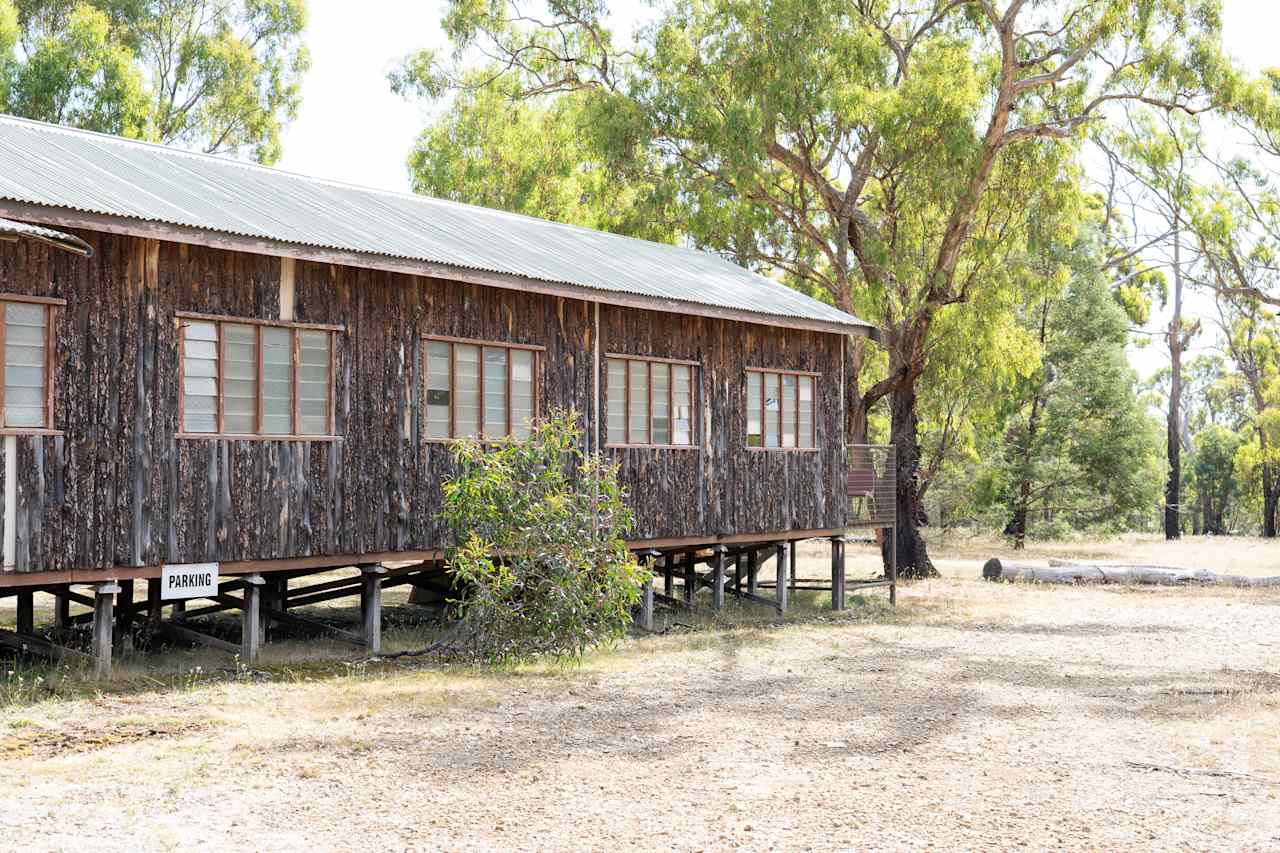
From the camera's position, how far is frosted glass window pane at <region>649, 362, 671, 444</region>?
18172 mm

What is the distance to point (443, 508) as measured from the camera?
1534cm

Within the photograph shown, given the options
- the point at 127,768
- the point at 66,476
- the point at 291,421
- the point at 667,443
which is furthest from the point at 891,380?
the point at 127,768

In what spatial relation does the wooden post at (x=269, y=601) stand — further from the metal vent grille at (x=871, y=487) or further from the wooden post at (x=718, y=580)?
the metal vent grille at (x=871, y=487)

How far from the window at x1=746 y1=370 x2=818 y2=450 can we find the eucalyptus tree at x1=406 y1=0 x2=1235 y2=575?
6.61 m

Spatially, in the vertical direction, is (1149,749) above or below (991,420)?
below

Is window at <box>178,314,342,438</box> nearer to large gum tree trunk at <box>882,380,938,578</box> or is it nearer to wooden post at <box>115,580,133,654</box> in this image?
wooden post at <box>115,580,133,654</box>

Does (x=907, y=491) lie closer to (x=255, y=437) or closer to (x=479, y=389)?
(x=479, y=389)

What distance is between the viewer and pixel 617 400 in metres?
17.7

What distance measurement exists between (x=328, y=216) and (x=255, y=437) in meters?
3.05

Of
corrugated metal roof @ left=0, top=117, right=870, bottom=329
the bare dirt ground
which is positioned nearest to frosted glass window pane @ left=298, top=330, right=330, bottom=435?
corrugated metal roof @ left=0, top=117, right=870, bottom=329

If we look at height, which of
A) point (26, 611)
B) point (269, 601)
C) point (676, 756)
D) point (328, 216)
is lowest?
point (676, 756)

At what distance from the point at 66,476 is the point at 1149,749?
9.13 metres

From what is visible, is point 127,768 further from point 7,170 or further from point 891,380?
point 891,380

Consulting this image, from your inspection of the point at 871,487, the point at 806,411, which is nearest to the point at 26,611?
the point at 806,411
